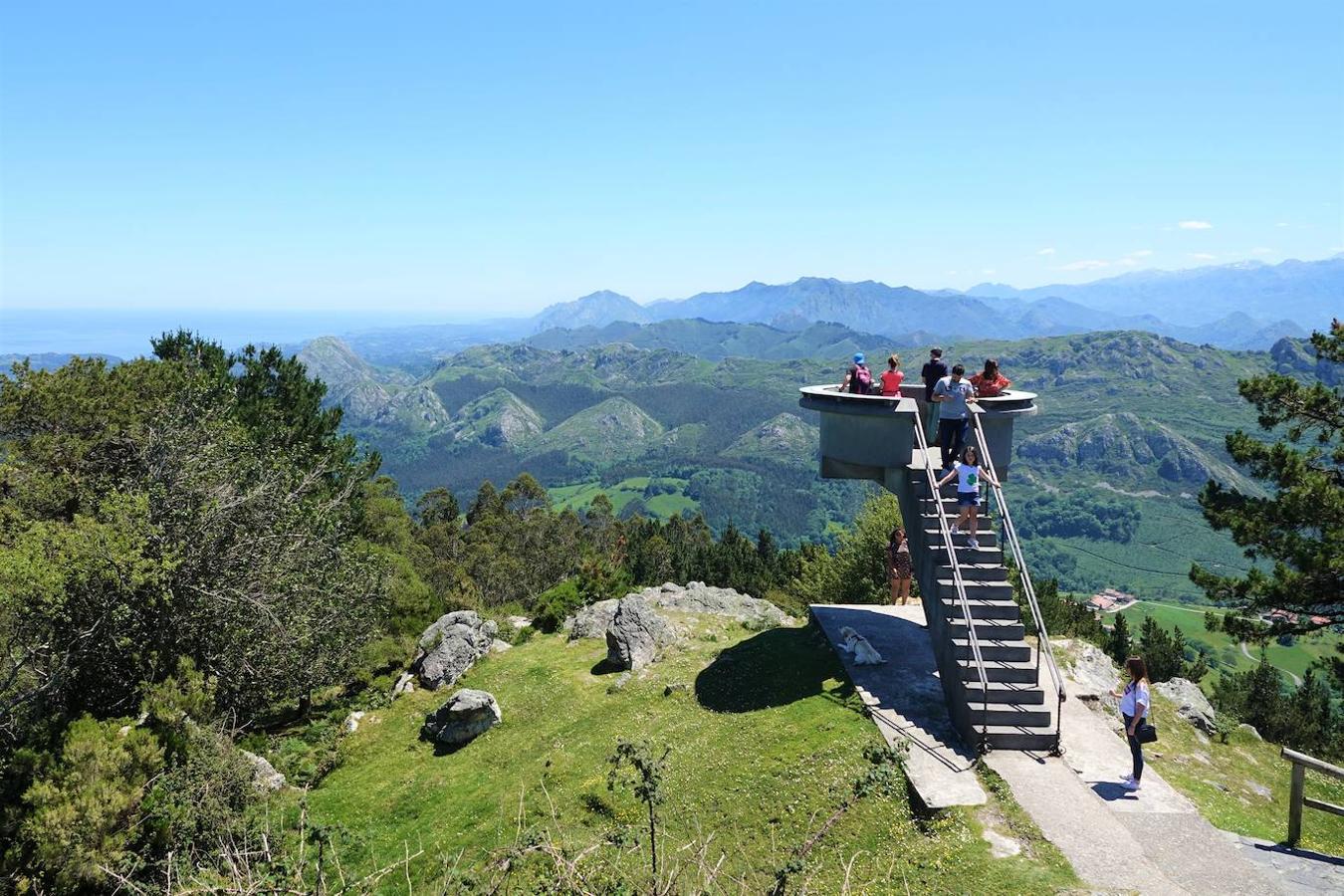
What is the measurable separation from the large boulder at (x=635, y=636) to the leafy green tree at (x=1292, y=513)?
16.0 meters

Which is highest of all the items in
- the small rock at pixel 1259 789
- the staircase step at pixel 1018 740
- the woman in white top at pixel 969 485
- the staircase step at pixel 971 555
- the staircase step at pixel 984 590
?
the woman in white top at pixel 969 485

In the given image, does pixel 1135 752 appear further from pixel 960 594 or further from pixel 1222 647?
pixel 1222 647

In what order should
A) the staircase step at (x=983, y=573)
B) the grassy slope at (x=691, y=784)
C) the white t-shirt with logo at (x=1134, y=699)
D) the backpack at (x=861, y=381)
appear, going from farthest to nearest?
the backpack at (x=861, y=381) → the staircase step at (x=983, y=573) → the white t-shirt with logo at (x=1134, y=699) → the grassy slope at (x=691, y=784)

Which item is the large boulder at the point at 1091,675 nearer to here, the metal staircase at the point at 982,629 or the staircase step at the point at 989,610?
the metal staircase at the point at 982,629

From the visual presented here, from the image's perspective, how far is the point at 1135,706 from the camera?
1209cm

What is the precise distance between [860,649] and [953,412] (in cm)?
609

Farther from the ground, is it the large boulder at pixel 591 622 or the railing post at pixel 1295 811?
the railing post at pixel 1295 811

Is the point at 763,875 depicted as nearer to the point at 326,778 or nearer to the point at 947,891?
the point at 947,891

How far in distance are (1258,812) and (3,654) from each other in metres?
25.3

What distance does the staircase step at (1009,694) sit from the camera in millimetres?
13578

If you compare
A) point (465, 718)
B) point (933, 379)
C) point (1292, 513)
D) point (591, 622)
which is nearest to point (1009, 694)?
point (933, 379)

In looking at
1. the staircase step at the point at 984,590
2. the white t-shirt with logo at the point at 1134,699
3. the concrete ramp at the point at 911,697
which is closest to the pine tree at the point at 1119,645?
the concrete ramp at the point at 911,697

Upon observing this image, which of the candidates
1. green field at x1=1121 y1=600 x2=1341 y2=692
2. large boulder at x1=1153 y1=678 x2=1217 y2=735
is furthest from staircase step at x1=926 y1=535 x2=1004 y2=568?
green field at x1=1121 y1=600 x2=1341 y2=692

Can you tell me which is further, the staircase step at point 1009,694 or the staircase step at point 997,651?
the staircase step at point 997,651
